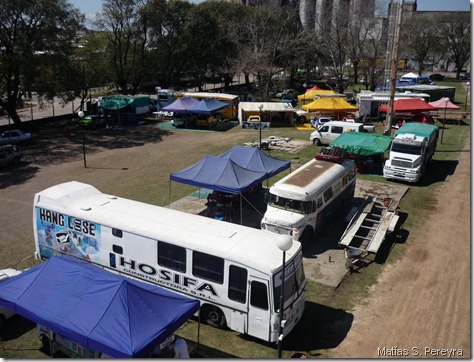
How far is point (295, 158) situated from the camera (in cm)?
2905

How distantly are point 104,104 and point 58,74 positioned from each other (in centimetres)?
596

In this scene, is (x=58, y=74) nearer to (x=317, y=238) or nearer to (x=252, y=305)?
(x=317, y=238)

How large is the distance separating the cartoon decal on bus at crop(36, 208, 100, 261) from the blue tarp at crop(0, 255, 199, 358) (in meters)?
2.83

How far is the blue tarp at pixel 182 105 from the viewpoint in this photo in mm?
40031

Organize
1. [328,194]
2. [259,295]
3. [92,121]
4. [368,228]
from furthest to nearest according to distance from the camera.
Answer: [92,121], [328,194], [368,228], [259,295]

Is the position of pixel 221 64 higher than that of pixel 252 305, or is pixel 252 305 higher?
pixel 221 64

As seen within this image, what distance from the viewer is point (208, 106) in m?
40.0

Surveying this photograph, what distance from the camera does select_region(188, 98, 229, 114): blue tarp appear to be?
39.1 meters

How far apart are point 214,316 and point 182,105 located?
30.8 metres

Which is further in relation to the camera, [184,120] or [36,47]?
[184,120]

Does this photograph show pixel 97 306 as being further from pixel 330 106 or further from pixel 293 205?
pixel 330 106

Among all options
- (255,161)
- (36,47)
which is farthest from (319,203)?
(36,47)

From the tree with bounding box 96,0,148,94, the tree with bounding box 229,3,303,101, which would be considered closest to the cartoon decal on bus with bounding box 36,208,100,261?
the tree with bounding box 96,0,148,94

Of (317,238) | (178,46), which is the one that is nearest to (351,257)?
(317,238)
